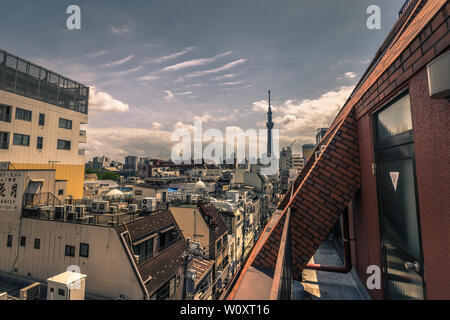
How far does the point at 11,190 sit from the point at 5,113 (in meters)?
12.0

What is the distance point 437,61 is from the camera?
1861 millimetres

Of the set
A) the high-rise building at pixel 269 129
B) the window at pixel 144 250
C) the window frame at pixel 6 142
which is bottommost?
the window at pixel 144 250

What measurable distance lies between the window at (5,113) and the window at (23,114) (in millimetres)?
661

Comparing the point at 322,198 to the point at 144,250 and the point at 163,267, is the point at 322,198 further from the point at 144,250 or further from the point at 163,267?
the point at 163,267

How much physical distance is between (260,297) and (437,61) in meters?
3.10

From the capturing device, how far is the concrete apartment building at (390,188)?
2.15 m

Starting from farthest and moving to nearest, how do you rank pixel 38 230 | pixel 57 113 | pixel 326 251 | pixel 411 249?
pixel 57 113 < pixel 38 230 < pixel 326 251 < pixel 411 249

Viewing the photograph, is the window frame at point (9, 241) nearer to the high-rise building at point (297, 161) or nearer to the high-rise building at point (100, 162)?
the high-rise building at point (297, 161)


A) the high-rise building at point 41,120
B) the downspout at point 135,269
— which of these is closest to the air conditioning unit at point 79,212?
the downspout at point 135,269

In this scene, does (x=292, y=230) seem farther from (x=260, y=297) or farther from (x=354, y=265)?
(x=354, y=265)

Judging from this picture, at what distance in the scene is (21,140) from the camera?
21.9m
